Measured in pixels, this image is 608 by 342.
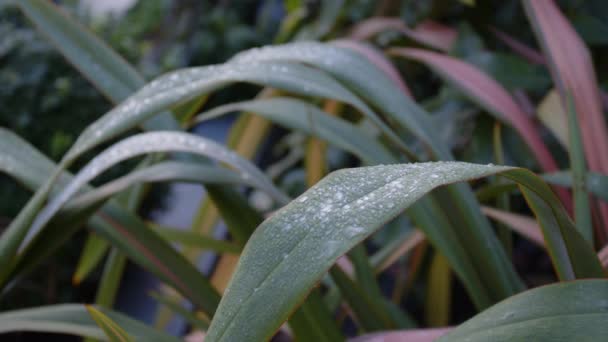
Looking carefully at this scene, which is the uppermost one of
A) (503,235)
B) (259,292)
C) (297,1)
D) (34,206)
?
(297,1)

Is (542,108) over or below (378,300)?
over

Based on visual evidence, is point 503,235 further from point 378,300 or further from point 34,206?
point 34,206

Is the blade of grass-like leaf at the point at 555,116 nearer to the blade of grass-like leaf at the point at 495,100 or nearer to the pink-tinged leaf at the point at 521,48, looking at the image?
the blade of grass-like leaf at the point at 495,100

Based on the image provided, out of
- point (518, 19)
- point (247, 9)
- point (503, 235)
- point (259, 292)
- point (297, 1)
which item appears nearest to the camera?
point (259, 292)

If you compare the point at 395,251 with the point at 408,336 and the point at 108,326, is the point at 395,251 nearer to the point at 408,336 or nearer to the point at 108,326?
the point at 408,336

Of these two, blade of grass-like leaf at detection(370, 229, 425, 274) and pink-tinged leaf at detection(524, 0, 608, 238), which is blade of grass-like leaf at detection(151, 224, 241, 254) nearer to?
blade of grass-like leaf at detection(370, 229, 425, 274)

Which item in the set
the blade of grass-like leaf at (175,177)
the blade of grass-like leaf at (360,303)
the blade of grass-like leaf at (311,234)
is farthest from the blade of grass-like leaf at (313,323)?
the blade of grass-like leaf at (311,234)

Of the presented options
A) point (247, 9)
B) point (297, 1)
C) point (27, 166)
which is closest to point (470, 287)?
point (27, 166)
